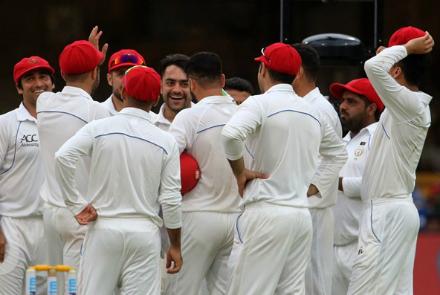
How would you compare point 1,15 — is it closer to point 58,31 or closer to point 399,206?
point 58,31

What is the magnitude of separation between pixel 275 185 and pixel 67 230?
1.50 metres

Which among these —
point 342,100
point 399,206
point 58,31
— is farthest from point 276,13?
point 399,206

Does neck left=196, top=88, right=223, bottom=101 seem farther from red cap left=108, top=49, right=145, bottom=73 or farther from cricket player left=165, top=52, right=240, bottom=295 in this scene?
red cap left=108, top=49, right=145, bottom=73

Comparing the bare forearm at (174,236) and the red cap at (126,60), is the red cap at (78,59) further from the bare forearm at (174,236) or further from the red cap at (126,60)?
the bare forearm at (174,236)

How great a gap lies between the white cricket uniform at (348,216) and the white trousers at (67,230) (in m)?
1.90

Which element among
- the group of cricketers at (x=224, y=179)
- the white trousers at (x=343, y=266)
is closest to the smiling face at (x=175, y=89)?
the group of cricketers at (x=224, y=179)

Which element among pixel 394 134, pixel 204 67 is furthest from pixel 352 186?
pixel 204 67

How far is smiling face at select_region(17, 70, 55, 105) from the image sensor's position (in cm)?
1051

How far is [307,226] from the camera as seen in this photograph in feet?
30.4

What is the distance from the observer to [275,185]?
9172mm

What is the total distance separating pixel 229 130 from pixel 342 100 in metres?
1.95

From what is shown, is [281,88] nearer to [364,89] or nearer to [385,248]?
[385,248]

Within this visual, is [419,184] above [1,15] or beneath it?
beneath

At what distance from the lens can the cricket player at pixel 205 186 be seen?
31.6ft
